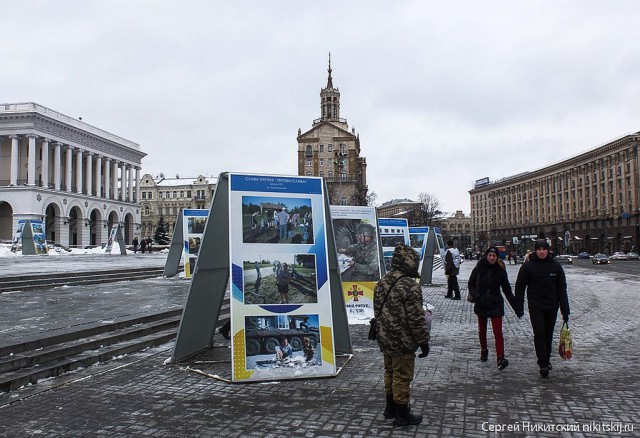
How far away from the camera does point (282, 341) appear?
630 cm

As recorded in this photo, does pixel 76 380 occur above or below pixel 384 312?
below

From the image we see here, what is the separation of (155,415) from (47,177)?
68535 mm

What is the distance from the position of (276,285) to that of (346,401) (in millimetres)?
1692

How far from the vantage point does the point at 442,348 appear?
8.47 m

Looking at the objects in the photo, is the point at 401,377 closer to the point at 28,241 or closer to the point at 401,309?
the point at 401,309

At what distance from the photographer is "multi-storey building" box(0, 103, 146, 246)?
61.8 m

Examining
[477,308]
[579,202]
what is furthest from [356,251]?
[579,202]

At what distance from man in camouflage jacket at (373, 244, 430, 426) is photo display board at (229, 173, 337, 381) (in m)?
1.69

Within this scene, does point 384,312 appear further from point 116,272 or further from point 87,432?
point 116,272

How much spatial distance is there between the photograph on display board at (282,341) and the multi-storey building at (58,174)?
2518 inches

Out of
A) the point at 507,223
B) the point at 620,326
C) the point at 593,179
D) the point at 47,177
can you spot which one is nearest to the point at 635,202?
the point at 593,179

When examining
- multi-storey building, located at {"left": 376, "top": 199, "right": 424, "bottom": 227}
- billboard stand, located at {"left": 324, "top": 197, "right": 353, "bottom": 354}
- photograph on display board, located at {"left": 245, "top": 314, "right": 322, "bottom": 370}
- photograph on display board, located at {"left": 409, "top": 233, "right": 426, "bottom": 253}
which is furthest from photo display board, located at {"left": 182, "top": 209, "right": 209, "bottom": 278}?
multi-storey building, located at {"left": 376, "top": 199, "right": 424, "bottom": 227}

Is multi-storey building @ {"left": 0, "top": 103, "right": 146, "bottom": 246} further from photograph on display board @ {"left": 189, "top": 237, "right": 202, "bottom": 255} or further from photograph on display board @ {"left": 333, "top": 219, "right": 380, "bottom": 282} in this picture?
photograph on display board @ {"left": 333, "top": 219, "right": 380, "bottom": 282}

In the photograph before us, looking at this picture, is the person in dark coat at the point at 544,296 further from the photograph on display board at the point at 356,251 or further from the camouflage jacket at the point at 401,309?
the photograph on display board at the point at 356,251
